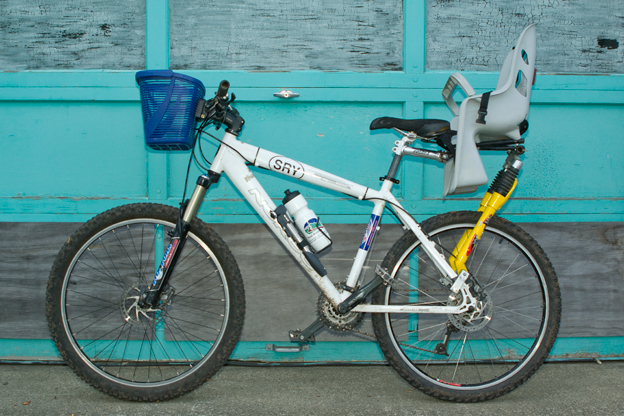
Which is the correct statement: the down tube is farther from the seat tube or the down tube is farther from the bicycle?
the seat tube

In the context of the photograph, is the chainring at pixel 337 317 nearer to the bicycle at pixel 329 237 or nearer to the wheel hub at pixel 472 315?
the bicycle at pixel 329 237

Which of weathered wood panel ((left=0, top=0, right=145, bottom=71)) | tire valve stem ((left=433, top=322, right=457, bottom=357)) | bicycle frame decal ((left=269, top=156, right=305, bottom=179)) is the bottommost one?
tire valve stem ((left=433, top=322, right=457, bottom=357))

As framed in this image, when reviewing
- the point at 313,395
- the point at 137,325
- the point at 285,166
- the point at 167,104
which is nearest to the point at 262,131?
the point at 285,166

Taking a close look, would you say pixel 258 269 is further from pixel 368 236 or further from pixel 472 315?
pixel 472 315

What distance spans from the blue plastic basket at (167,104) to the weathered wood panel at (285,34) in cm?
84

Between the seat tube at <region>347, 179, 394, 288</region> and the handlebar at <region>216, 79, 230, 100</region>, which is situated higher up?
the handlebar at <region>216, 79, 230, 100</region>

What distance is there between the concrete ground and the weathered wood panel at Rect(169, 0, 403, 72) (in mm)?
2034

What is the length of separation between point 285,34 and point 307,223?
139cm

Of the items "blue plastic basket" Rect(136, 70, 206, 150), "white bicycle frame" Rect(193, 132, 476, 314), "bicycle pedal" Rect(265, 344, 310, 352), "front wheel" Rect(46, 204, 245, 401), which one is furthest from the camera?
"front wheel" Rect(46, 204, 245, 401)

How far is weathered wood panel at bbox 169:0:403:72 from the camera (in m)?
3.04

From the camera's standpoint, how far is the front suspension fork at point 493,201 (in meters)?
2.53

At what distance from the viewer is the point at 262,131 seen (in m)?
3.05

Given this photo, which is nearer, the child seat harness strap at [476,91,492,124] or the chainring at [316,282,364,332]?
the child seat harness strap at [476,91,492,124]

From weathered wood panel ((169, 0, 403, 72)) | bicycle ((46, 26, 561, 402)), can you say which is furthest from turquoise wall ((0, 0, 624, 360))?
bicycle ((46, 26, 561, 402))
